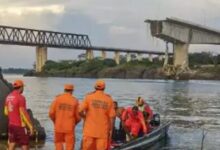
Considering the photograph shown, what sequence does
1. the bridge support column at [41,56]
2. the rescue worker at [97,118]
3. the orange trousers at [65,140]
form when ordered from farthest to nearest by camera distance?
the bridge support column at [41,56] → the orange trousers at [65,140] → the rescue worker at [97,118]

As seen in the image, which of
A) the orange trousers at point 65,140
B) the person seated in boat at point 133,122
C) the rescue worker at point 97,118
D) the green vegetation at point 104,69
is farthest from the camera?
the green vegetation at point 104,69

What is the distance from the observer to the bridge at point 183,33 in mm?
140875

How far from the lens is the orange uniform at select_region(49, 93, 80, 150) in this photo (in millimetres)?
12773

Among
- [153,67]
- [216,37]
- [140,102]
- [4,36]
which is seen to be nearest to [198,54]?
[153,67]

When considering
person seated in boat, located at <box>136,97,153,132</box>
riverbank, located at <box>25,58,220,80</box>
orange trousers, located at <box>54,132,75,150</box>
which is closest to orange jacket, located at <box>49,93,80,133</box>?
orange trousers, located at <box>54,132,75,150</box>

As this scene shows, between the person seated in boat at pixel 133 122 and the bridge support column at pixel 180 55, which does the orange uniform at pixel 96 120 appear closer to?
the person seated in boat at pixel 133 122

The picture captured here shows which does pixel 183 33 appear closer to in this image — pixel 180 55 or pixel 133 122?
pixel 180 55

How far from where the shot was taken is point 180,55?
512ft

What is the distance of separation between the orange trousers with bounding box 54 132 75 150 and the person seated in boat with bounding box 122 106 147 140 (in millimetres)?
4272

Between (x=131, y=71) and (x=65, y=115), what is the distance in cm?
16795

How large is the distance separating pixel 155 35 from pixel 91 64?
53921mm

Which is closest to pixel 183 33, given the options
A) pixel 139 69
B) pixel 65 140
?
pixel 139 69

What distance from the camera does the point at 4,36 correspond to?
175m

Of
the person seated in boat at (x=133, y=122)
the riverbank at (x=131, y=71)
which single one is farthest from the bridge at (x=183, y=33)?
the person seated in boat at (x=133, y=122)
